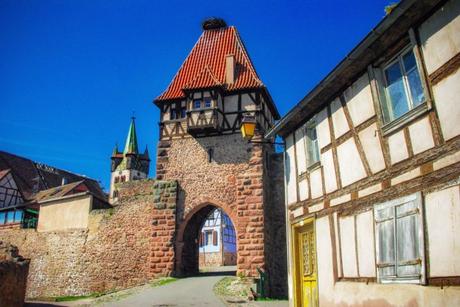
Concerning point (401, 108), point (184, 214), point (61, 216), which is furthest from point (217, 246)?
point (401, 108)

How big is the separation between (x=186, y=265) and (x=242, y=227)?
3.56 meters

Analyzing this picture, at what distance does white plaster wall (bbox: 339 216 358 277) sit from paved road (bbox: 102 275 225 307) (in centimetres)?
532

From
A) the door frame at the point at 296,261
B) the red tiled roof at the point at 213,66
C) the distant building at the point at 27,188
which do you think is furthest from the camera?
the distant building at the point at 27,188

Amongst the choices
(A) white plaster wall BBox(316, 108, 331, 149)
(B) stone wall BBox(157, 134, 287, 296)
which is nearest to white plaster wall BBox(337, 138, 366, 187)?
(A) white plaster wall BBox(316, 108, 331, 149)

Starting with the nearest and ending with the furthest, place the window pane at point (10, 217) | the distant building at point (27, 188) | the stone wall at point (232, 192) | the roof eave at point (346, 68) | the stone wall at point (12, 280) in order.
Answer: the roof eave at point (346, 68)
the stone wall at point (12, 280)
the stone wall at point (232, 192)
the distant building at point (27, 188)
the window pane at point (10, 217)

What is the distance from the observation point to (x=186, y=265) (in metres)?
19.9

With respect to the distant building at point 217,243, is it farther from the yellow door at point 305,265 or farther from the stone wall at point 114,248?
the yellow door at point 305,265

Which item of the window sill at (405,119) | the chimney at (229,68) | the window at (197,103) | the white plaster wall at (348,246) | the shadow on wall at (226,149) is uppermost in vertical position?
the chimney at (229,68)

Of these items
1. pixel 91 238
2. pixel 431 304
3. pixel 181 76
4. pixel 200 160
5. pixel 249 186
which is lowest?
pixel 431 304

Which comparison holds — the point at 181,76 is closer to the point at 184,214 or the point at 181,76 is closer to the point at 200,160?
the point at 200,160

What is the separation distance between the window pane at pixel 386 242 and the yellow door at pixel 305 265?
2.72 meters

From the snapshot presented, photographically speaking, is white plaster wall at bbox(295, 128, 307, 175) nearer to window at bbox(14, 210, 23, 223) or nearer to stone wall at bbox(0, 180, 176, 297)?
stone wall at bbox(0, 180, 176, 297)

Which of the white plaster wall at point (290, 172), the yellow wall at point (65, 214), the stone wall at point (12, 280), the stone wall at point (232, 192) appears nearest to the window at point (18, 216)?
the yellow wall at point (65, 214)

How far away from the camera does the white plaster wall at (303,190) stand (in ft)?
32.7
